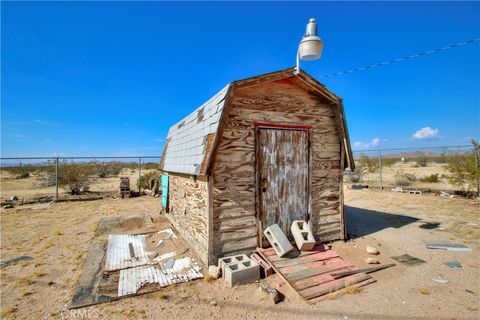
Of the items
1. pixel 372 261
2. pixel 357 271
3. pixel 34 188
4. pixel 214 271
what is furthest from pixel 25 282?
pixel 34 188

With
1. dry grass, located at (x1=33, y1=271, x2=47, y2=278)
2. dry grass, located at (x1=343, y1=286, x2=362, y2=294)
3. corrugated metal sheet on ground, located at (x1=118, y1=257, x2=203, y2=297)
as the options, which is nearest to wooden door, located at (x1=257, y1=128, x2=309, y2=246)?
corrugated metal sheet on ground, located at (x1=118, y1=257, x2=203, y2=297)

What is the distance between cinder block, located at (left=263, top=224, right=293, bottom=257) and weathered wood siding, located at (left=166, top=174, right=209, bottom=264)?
1.34 meters

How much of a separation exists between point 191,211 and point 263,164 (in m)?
2.13

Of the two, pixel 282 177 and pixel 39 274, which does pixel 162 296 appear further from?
pixel 282 177

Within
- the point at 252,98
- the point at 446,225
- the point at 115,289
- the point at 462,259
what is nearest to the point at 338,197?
the point at 462,259

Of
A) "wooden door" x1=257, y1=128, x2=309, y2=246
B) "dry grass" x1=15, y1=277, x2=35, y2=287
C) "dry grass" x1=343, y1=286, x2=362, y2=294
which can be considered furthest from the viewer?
"wooden door" x1=257, y1=128, x2=309, y2=246

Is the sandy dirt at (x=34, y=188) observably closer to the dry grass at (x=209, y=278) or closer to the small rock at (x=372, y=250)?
the dry grass at (x=209, y=278)

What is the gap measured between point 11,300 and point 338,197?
6746 mm

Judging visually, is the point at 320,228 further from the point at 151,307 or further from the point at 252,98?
the point at 151,307

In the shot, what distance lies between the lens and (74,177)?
46.6 feet

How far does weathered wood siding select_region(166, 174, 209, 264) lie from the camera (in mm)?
4848

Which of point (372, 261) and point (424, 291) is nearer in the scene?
point (424, 291)

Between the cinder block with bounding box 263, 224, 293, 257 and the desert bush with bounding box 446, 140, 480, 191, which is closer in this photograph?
the cinder block with bounding box 263, 224, 293, 257

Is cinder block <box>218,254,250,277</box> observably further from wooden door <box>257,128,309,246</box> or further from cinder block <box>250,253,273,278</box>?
wooden door <box>257,128,309,246</box>
